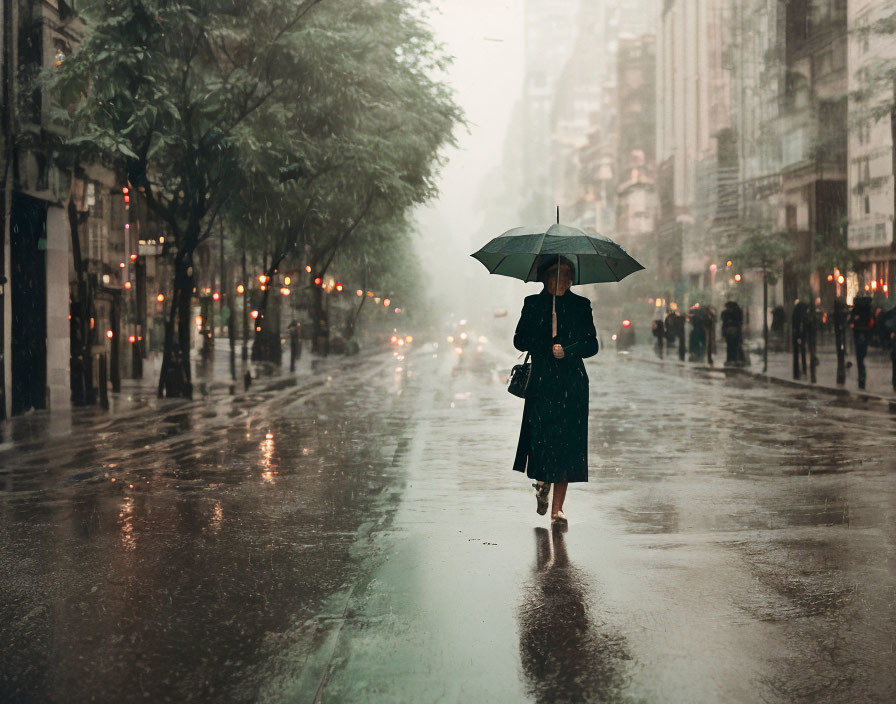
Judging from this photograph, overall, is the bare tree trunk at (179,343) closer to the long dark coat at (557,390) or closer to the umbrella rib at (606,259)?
the umbrella rib at (606,259)

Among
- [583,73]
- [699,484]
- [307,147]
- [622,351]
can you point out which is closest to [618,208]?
[622,351]

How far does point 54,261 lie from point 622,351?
42.4 meters

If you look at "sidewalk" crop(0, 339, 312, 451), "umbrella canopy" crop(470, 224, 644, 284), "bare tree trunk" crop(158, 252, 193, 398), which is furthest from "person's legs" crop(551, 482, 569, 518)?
"bare tree trunk" crop(158, 252, 193, 398)

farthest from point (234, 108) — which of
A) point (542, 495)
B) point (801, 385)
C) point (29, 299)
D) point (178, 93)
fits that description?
point (542, 495)

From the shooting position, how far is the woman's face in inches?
351

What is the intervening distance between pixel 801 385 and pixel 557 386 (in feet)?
66.5

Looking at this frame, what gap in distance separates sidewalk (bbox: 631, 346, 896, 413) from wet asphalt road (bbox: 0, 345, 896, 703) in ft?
28.1

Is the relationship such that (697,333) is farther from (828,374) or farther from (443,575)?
(443,575)

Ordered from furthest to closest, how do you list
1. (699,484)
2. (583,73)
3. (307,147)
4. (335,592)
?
(583,73)
(307,147)
(699,484)
(335,592)

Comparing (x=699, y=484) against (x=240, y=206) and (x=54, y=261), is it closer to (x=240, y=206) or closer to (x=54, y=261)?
(x=54, y=261)

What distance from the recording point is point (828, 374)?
31.5 meters

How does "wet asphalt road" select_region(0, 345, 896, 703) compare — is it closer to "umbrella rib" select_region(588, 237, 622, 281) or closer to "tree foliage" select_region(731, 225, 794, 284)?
"umbrella rib" select_region(588, 237, 622, 281)

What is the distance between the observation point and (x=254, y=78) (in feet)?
81.6

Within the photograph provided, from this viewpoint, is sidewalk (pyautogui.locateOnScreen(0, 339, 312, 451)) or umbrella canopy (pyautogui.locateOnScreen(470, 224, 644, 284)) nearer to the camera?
umbrella canopy (pyautogui.locateOnScreen(470, 224, 644, 284))
